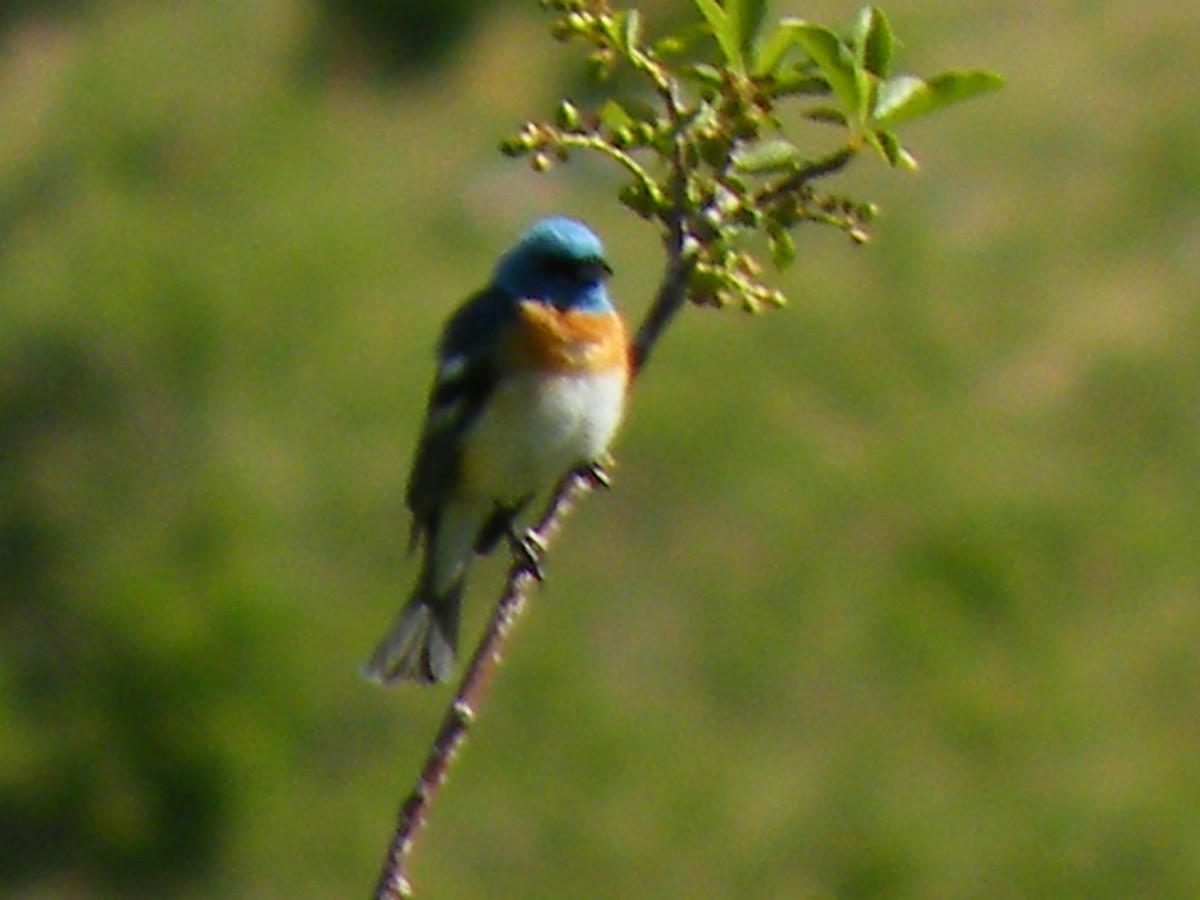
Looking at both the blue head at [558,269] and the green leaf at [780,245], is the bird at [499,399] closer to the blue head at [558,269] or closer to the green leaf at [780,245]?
the blue head at [558,269]

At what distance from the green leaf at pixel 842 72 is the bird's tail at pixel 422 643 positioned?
3.66ft

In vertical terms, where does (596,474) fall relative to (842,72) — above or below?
below

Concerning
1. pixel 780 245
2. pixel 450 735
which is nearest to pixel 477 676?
pixel 450 735

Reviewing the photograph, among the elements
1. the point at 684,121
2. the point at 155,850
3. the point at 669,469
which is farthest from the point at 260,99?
the point at 684,121

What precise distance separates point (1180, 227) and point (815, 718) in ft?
8.96

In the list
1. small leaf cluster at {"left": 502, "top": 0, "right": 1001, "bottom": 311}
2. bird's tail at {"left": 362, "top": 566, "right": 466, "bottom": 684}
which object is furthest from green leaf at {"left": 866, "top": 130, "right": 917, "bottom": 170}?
bird's tail at {"left": 362, "top": 566, "right": 466, "bottom": 684}

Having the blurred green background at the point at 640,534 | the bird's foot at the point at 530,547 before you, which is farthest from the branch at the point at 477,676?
the blurred green background at the point at 640,534

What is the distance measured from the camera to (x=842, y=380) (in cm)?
1002

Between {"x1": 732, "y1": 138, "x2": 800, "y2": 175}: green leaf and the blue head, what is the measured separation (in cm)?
91

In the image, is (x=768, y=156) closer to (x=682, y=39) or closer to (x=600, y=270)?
(x=682, y=39)

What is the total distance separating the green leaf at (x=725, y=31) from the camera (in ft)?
6.86

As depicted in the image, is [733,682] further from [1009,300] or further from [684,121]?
[684,121]

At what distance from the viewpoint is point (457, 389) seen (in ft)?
10.1

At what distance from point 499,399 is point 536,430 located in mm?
104
